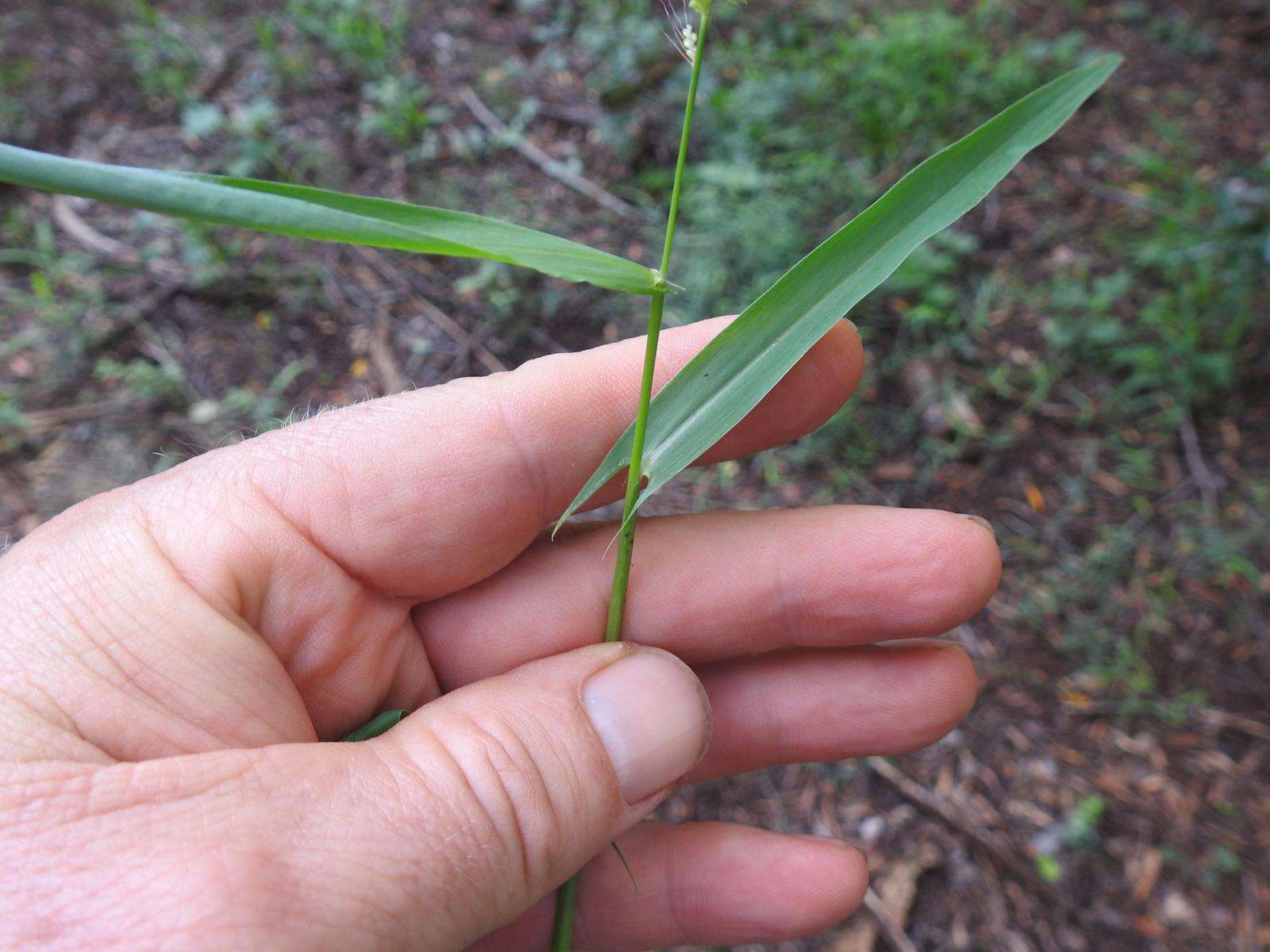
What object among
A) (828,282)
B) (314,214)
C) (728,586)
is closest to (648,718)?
(728,586)

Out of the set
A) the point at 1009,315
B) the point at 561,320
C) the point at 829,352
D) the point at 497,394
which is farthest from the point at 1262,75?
the point at 497,394

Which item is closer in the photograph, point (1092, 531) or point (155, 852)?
point (155, 852)

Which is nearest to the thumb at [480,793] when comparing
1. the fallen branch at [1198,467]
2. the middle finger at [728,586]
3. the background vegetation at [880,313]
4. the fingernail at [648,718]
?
the fingernail at [648,718]

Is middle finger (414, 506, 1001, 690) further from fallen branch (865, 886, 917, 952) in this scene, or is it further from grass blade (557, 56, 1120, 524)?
fallen branch (865, 886, 917, 952)

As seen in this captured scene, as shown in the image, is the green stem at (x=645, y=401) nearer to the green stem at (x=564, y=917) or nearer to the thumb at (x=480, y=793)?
the thumb at (x=480, y=793)

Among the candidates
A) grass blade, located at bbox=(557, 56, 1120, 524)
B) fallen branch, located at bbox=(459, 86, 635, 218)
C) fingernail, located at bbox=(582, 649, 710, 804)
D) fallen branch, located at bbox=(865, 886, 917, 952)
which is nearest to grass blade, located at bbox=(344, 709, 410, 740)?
fingernail, located at bbox=(582, 649, 710, 804)

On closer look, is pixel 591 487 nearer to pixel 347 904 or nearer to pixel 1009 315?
pixel 347 904
